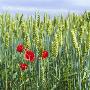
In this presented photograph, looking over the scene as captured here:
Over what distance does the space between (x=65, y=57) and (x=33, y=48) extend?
0.83 ft

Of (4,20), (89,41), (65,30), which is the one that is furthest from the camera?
(4,20)

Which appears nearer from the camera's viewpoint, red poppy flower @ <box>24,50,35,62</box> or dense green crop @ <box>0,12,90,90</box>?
dense green crop @ <box>0,12,90,90</box>

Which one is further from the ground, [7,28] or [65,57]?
[7,28]

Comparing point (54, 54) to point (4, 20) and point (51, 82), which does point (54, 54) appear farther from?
point (4, 20)

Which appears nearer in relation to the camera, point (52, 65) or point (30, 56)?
point (30, 56)

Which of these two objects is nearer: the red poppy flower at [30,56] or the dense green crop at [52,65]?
the dense green crop at [52,65]

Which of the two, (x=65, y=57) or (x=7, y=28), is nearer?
(x=65, y=57)

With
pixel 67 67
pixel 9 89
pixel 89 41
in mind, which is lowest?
pixel 9 89

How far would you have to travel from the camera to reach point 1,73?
8.15 ft

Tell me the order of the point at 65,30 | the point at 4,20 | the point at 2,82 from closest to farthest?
the point at 2,82
the point at 65,30
the point at 4,20

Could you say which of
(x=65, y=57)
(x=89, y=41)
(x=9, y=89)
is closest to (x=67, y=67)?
(x=65, y=57)

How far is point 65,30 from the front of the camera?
3.05 meters

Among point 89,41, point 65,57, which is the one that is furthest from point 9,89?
point 89,41

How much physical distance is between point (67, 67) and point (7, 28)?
2.99ft
